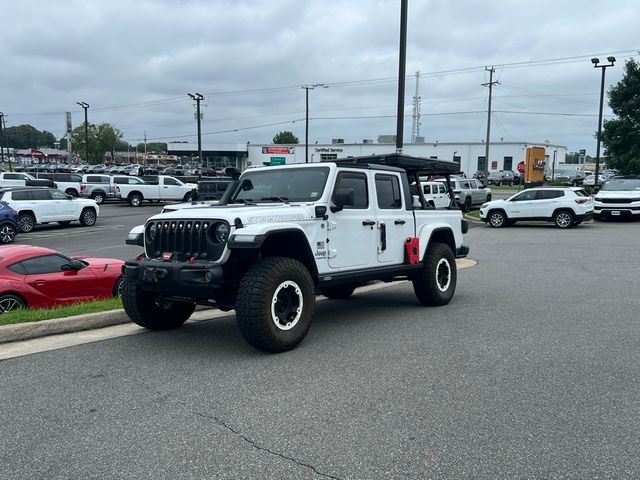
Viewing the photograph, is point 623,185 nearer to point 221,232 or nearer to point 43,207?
point 43,207

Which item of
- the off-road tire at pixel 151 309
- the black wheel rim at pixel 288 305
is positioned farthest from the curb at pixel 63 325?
the black wheel rim at pixel 288 305

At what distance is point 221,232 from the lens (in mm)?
5801

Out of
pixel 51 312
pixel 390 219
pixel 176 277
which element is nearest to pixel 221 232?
pixel 176 277

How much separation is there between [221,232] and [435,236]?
4.15m

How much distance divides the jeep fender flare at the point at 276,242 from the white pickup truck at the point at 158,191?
31731 mm

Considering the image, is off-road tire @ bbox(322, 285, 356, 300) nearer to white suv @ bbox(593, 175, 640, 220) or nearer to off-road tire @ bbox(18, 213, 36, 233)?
off-road tire @ bbox(18, 213, 36, 233)

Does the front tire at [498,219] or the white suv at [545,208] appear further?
the front tire at [498,219]

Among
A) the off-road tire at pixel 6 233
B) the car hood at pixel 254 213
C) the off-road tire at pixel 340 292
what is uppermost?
the car hood at pixel 254 213

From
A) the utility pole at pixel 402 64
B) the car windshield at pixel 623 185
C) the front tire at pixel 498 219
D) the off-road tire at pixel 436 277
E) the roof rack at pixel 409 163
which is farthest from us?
the car windshield at pixel 623 185

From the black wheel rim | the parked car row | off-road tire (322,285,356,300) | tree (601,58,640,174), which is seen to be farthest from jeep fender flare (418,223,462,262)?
tree (601,58,640,174)

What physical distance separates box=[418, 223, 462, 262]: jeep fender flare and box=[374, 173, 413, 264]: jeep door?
12.5 inches

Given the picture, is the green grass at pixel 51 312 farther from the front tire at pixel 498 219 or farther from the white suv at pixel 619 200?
the white suv at pixel 619 200

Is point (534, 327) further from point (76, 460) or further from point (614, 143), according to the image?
point (614, 143)

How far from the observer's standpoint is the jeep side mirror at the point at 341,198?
666cm
